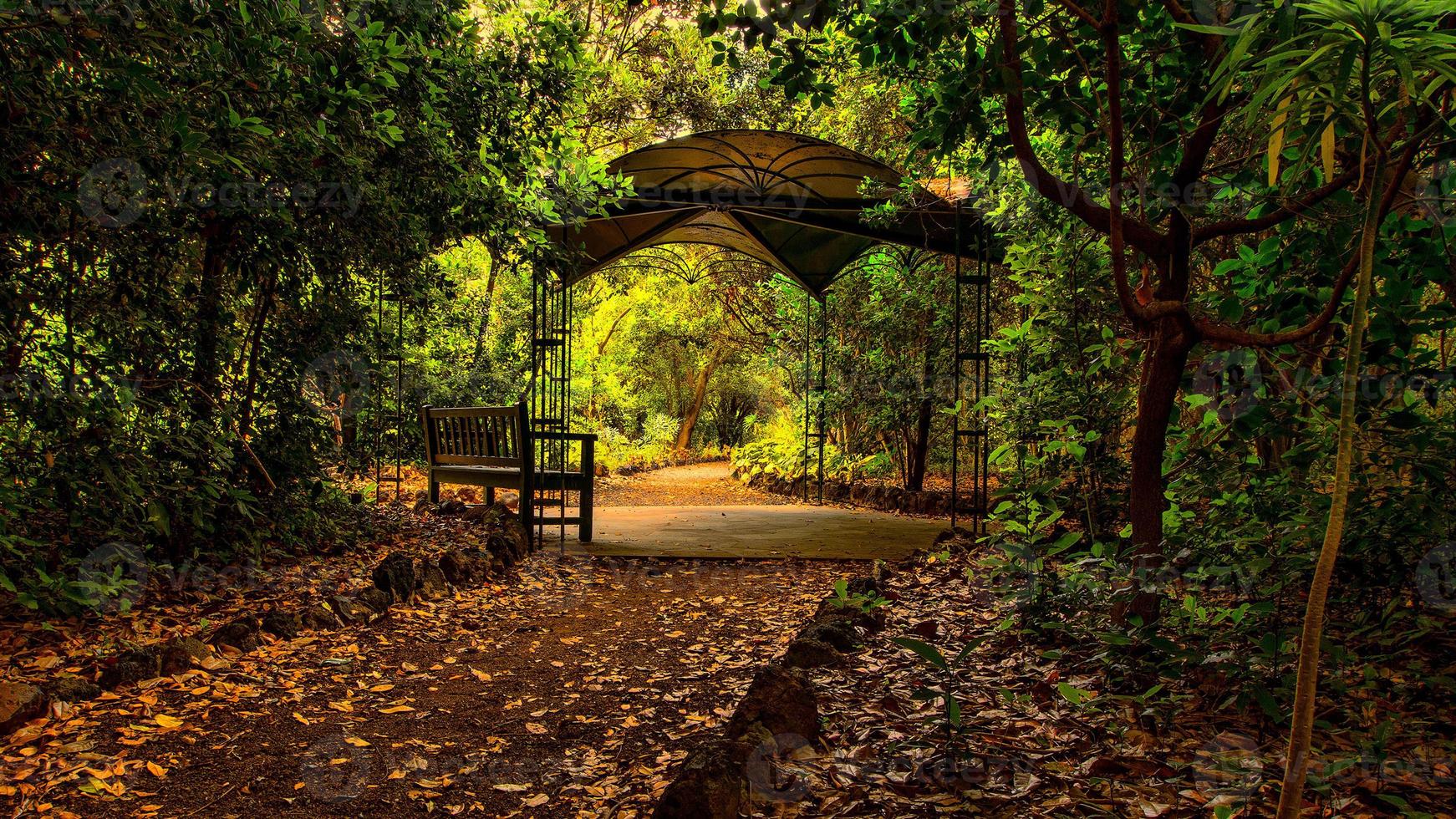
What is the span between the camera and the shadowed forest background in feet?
6.27

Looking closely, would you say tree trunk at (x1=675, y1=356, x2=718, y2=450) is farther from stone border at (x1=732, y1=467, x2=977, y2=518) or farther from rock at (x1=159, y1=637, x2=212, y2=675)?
rock at (x1=159, y1=637, x2=212, y2=675)

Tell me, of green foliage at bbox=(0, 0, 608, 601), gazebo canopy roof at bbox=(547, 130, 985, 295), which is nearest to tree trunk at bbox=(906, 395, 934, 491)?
gazebo canopy roof at bbox=(547, 130, 985, 295)

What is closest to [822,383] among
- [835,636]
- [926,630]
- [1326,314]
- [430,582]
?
[430,582]

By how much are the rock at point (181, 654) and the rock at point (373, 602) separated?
80 cm

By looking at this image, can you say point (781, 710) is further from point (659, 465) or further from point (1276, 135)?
point (659, 465)

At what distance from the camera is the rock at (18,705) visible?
7.52 feet

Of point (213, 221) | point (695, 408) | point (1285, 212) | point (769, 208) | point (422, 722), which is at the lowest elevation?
point (422, 722)

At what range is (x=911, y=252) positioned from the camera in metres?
8.77

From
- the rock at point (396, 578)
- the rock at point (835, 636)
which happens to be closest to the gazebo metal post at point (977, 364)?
the rock at point (835, 636)

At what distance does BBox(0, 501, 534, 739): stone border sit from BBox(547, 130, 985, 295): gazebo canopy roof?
2.10 meters

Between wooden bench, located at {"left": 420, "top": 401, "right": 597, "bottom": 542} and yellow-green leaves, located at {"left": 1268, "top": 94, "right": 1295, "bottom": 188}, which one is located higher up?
yellow-green leaves, located at {"left": 1268, "top": 94, "right": 1295, "bottom": 188}

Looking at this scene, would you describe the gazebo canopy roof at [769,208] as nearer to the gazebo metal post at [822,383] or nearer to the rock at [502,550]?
the gazebo metal post at [822,383]

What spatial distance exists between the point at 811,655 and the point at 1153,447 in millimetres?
1366

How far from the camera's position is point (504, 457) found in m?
5.68
